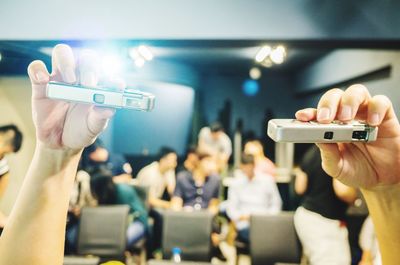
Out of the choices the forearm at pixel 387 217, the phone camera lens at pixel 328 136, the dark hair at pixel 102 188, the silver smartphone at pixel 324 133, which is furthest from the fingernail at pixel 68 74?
the dark hair at pixel 102 188

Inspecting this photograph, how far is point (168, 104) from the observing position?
8.70 m

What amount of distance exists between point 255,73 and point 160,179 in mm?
6280

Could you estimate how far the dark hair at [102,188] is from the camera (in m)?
4.00

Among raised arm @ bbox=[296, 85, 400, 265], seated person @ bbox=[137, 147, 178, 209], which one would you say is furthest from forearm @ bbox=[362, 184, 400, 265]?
seated person @ bbox=[137, 147, 178, 209]

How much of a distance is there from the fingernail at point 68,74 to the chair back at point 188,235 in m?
2.85

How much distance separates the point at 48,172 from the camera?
86 cm

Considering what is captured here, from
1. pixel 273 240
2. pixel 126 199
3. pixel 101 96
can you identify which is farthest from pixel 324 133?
pixel 126 199

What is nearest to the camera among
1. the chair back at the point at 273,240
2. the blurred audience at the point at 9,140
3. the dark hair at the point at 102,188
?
the chair back at the point at 273,240

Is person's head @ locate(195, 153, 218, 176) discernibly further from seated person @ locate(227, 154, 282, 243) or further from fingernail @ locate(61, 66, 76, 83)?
fingernail @ locate(61, 66, 76, 83)

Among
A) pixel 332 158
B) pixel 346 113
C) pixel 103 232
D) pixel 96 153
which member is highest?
pixel 346 113

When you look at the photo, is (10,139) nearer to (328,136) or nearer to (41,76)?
(41,76)

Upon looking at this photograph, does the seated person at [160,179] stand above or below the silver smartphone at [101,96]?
below

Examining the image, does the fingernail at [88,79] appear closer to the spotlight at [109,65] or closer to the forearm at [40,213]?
the spotlight at [109,65]

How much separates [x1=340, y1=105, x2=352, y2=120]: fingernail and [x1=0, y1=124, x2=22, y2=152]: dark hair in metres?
3.86
